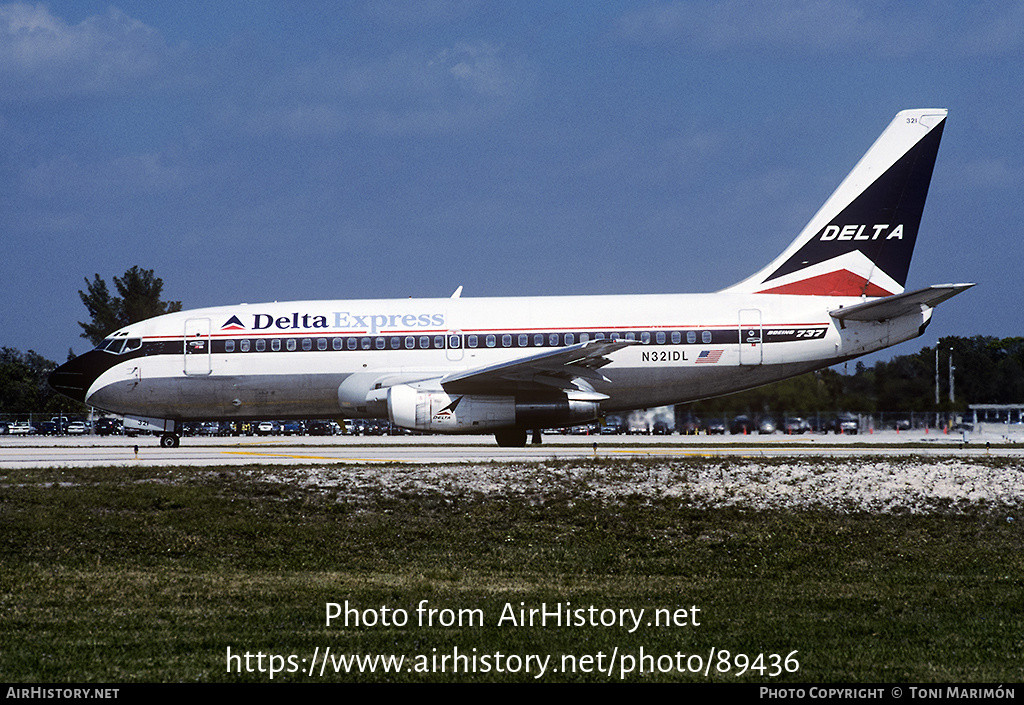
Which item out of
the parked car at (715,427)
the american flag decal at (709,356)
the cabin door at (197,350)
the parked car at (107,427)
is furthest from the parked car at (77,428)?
the american flag decal at (709,356)

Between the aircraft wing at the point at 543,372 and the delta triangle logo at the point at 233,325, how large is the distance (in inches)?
253

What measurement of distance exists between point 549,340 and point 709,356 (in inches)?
172

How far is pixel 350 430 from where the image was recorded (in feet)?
230

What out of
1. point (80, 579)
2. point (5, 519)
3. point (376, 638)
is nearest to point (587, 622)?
point (376, 638)

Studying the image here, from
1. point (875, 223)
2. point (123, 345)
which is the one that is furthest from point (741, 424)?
point (123, 345)

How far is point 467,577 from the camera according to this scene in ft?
35.7

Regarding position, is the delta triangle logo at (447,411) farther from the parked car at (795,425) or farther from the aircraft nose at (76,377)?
the parked car at (795,425)

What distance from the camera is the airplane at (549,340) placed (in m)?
25.9

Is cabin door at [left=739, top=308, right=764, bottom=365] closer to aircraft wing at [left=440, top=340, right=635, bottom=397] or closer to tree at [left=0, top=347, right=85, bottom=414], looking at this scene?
aircraft wing at [left=440, top=340, right=635, bottom=397]

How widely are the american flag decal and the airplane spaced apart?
0.04 m

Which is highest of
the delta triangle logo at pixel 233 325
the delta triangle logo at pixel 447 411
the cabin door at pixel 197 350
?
the delta triangle logo at pixel 233 325

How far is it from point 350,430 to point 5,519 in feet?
187
